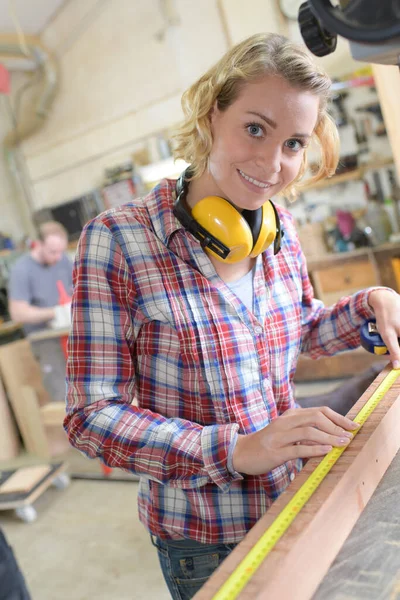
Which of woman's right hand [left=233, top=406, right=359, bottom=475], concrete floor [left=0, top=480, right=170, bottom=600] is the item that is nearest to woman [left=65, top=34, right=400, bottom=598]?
woman's right hand [left=233, top=406, right=359, bottom=475]

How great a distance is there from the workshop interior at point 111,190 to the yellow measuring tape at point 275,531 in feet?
0.21

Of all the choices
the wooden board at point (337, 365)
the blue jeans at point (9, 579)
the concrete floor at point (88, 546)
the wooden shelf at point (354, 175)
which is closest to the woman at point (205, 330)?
the blue jeans at point (9, 579)

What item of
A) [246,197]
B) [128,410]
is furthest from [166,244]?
[128,410]

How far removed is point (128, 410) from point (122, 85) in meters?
6.10

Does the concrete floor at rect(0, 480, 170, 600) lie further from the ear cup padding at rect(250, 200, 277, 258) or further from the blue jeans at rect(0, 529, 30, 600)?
the ear cup padding at rect(250, 200, 277, 258)

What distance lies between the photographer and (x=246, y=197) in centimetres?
112

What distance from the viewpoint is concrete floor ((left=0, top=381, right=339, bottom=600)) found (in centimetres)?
278

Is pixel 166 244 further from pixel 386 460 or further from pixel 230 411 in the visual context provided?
pixel 386 460

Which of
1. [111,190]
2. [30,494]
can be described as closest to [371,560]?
[30,494]

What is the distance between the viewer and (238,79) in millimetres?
1037

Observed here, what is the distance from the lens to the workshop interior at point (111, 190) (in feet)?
8.79

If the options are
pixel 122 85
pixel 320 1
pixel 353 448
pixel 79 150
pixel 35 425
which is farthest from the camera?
pixel 79 150

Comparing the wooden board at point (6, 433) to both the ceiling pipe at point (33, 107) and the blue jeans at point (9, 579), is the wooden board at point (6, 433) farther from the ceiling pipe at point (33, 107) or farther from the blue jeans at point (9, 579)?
the blue jeans at point (9, 579)

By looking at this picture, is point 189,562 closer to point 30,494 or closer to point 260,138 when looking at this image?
point 260,138
